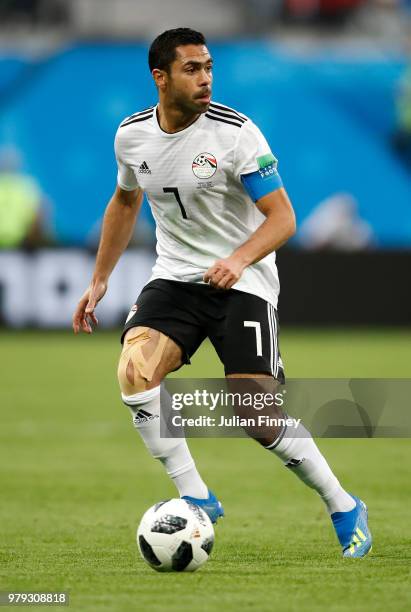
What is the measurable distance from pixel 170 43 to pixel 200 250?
926mm

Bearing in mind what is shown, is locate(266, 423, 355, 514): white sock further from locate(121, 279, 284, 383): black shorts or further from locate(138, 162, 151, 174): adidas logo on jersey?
locate(138, 162, 151, 174): adidas logo on jersey

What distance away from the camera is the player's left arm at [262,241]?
5.45 metres

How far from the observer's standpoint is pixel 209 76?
19.0ft

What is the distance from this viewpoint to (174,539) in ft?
17.5

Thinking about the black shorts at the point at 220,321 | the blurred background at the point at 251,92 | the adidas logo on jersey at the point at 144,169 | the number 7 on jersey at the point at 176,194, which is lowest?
the blurred background at the point at 251,92

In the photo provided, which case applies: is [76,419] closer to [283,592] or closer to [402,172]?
[283,592]

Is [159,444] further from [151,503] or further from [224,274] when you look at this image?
[151,503]

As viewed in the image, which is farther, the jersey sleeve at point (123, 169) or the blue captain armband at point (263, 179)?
the jersey sleeve at point (123, 169)

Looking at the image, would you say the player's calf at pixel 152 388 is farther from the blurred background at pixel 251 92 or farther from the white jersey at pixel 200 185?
the blurred background at pixel 251 92

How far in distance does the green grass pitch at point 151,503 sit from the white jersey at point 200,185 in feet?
A: 4.16

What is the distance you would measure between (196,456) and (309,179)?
54.4 ft

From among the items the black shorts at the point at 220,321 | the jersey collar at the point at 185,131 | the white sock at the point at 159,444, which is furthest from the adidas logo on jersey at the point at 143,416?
the jersey collar at the point at 185,131

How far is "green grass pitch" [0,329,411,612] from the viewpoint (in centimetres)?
484

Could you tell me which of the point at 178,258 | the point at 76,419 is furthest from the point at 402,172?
the point at 178,258
